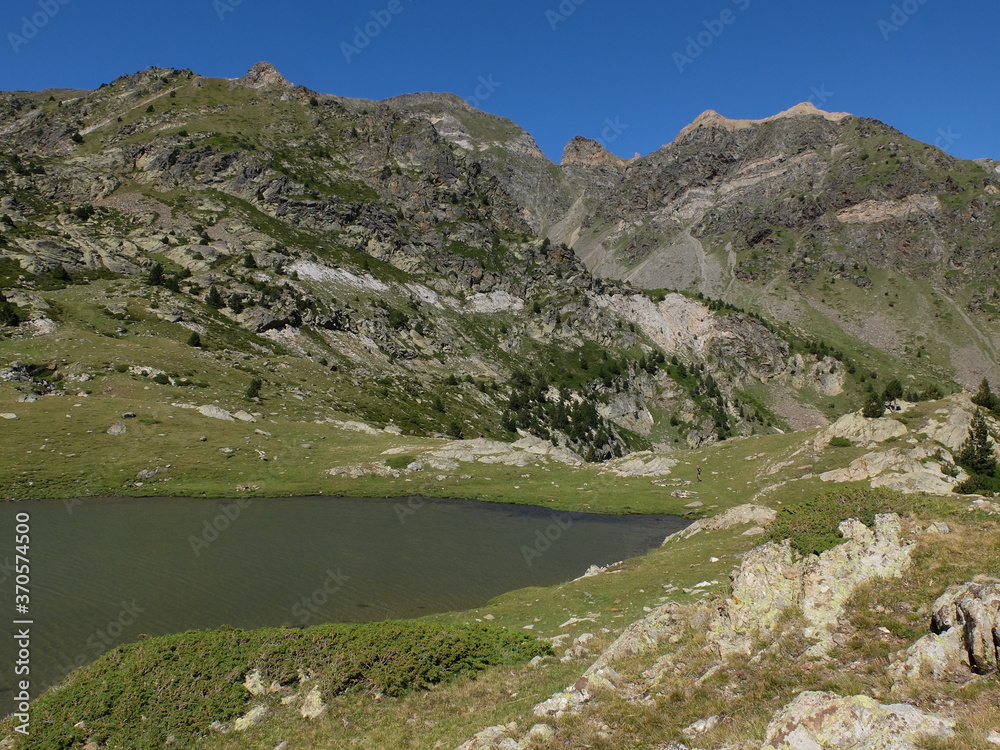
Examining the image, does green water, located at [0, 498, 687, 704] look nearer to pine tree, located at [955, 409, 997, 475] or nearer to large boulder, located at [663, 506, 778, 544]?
large boulder, located at [663, 506, 778, 544]

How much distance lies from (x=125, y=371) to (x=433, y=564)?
65.9 metres

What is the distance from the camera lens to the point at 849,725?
8000 mm

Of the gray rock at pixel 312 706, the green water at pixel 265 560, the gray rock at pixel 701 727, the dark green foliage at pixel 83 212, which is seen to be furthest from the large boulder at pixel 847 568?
the dark green foliage at pixel 83 212

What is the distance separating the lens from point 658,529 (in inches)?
1983

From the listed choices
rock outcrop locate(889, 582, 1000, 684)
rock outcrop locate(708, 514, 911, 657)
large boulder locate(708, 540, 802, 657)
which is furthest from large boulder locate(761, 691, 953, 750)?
large boulder locate(708, 540, 802, 657)

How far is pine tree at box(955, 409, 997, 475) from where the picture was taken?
4650cm

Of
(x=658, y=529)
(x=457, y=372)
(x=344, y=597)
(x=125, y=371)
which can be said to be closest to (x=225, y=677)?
(x=344, y=597)

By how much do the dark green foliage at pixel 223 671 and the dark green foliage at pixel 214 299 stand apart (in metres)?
120

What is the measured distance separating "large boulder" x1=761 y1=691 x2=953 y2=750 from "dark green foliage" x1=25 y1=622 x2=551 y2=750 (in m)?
11.3

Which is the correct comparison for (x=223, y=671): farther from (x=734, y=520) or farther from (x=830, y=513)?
(x=734, y=520)

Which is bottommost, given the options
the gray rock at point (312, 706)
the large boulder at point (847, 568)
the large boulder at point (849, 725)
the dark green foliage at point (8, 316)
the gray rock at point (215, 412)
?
the large boulder at point (849, 725)

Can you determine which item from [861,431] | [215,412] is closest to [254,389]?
[215,412]

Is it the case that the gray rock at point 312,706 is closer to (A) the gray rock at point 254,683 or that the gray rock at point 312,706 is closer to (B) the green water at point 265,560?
(A) the gray rock at point 254,683

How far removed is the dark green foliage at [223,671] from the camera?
14430 mm
